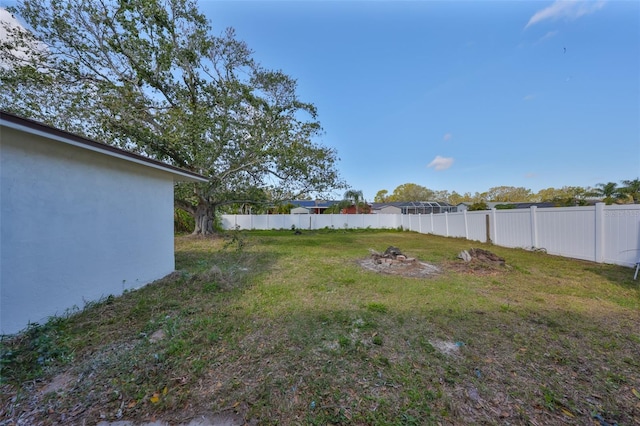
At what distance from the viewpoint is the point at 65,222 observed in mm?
3021

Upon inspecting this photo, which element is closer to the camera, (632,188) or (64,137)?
(64,137)

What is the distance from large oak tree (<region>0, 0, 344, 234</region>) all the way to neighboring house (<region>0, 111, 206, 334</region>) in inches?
188

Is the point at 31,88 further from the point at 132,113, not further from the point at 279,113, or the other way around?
the point at 279,113

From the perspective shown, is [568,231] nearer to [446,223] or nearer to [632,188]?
[446,223]

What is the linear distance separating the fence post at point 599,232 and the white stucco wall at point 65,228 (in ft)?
32.7

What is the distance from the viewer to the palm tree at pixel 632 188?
1290 cm

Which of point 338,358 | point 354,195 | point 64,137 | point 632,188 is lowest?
point 338,358

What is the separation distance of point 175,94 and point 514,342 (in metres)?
12.1

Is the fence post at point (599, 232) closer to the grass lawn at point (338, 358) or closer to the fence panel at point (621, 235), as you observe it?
the fence panel at point (621, 235)

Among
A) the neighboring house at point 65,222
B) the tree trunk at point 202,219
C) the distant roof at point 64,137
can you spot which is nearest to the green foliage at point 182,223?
the tree trunk at point 202,219

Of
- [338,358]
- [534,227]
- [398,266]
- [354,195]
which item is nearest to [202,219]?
[398,266]

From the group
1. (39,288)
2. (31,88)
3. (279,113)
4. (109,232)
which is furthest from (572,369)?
(31,88)

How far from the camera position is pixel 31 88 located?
23.9 feet

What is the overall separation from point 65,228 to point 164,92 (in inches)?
341
